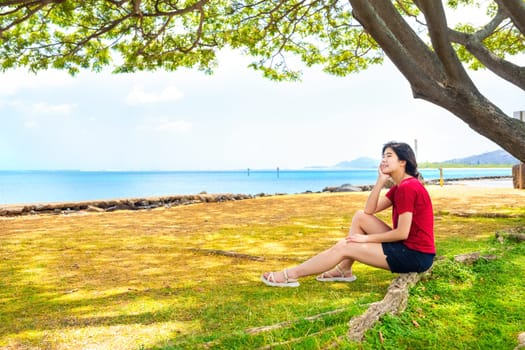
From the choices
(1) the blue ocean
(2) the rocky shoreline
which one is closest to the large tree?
(2) the rocky shoreline

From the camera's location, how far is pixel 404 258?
356 cm

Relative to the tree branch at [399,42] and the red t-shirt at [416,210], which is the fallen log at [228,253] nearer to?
the red t-shirt at [416,210]

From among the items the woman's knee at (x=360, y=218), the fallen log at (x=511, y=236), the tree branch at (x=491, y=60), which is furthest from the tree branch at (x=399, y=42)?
the fallen log at (x=511, y=236)

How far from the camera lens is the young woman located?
11.5ft

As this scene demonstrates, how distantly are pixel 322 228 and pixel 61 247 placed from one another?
422 cm

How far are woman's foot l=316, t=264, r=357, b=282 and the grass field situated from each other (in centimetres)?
11

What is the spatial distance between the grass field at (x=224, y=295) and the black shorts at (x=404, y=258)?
158 millimetres

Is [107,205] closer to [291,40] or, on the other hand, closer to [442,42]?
[291,40]

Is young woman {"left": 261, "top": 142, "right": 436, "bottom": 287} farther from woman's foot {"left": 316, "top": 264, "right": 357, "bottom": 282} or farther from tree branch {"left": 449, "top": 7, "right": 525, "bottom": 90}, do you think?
tree branch {"left": 449, "top": 7, "right": 525, "bottom": 90}

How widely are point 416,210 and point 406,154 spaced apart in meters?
0.48

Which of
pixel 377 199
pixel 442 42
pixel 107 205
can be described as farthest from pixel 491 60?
pixel 107 205

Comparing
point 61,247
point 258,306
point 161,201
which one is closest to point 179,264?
point 258,306

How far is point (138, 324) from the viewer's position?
3102mm

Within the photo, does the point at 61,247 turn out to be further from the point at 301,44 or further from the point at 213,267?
the point at 301,44
